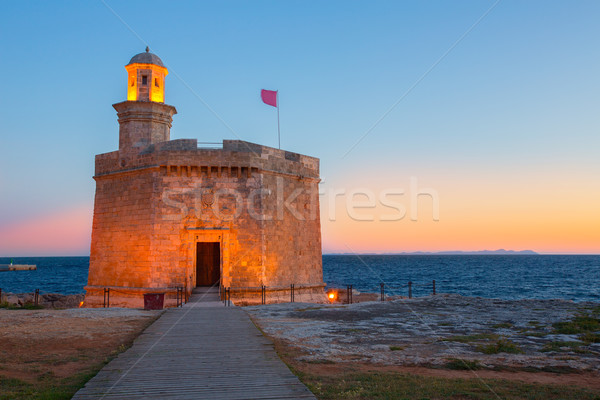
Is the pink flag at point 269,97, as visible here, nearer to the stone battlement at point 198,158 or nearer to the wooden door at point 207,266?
the stone battlement at point 198,158

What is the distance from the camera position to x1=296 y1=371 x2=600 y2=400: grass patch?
6.32m

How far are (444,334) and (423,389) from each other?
4.78 meters

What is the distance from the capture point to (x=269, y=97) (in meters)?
Result: 23.1

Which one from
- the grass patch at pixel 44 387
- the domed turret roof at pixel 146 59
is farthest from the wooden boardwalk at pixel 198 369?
the domed turret roof at pixel 146 59

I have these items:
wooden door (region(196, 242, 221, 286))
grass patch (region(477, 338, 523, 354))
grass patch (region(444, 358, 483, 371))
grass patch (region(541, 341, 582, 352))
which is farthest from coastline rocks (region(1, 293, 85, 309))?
grass patch (region(541, 341, 582, 352))

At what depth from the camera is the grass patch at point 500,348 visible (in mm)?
9189

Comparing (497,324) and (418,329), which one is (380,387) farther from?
(497,324)

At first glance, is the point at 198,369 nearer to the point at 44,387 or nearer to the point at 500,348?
the point at 44,387

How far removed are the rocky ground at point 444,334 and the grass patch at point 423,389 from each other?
115 centimetres

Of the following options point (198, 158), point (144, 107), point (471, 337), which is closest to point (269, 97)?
point (198, 158)

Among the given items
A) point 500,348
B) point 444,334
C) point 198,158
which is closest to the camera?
point 500,348

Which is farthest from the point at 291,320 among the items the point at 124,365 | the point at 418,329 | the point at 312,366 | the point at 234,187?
the point at 234,187

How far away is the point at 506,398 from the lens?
20.6 ft

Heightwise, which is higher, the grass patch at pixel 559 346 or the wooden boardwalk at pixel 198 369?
the wooden boardwalk at pixel 198 369
